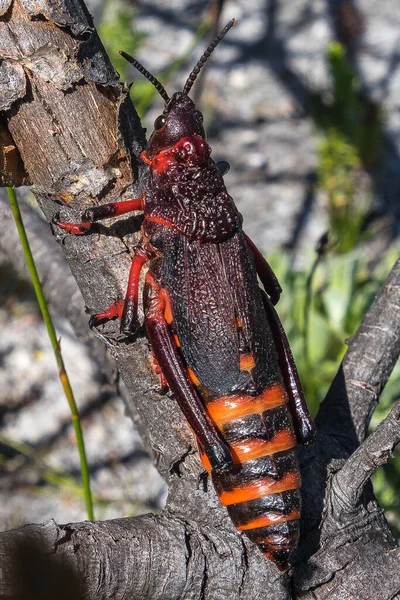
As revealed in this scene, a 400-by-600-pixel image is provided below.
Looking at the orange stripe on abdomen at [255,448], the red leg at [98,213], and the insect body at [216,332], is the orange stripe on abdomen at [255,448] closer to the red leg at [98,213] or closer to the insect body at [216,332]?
the insect body at [216,332]

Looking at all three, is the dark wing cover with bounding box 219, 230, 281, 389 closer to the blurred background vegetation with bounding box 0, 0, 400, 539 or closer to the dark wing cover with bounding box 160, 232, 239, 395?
the dark wing cover with bounding box 160, 232, 239, 395

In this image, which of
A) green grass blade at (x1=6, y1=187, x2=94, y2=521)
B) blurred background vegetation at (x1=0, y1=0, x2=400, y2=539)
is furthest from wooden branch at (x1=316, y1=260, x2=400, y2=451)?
blurred background vegetation at (x1=0, y1=0, x2=400, y2=539)

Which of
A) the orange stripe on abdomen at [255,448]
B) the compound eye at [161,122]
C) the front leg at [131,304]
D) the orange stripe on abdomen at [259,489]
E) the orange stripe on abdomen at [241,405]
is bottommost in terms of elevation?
the orange stripe on abdomen at [259,489]

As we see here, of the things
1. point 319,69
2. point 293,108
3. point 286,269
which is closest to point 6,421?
point 286,269

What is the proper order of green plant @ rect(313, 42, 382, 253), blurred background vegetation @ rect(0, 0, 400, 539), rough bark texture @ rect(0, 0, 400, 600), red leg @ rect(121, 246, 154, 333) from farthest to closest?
1. green plant @ rect(313, 42, 382, 253)
2. blurred background vegetation @ rect(0, 0, 400, 539)
3. red leg @ rect(121, 246, 154, 333)
4. rough bark texture @ rect(0, 0, 400, 600)

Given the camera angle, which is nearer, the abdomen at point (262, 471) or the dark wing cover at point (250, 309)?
the abdomen at point (262, 471)

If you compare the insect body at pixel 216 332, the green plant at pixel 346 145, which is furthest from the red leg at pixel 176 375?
the green plant at pixel 346 145
